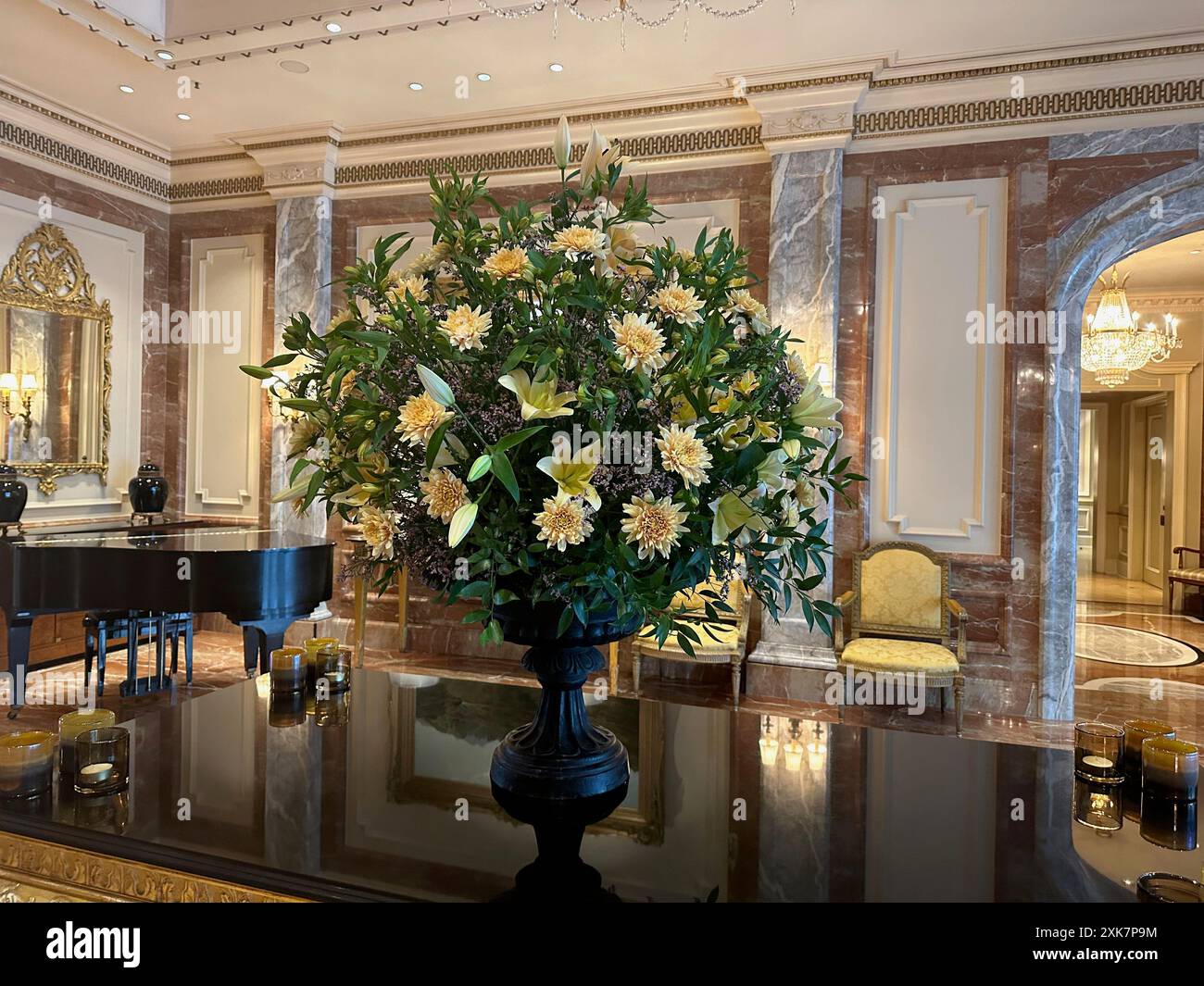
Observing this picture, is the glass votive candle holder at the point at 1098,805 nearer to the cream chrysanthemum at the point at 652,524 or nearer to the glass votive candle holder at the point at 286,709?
the cream chrysanthemum at the point at 652,524

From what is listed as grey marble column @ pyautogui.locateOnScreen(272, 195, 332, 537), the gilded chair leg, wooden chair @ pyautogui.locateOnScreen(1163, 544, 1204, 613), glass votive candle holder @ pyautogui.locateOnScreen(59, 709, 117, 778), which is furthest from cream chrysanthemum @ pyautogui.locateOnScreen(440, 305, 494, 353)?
wooden chair @ pyautogui.locateOnScreen(1163, 544, 1204, 613)

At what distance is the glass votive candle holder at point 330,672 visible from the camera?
1825mm

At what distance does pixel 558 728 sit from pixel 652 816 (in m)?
0.19

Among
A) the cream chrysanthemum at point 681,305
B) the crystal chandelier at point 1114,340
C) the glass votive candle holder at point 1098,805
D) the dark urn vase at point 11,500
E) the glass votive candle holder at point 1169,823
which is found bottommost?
the glass votive candle holder at point 1098,805

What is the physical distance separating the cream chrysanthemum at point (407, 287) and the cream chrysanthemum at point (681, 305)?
350mm

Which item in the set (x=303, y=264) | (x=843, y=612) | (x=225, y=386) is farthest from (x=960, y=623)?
(x=225, y=386)

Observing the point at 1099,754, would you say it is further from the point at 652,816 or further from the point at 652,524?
the point at 652,524

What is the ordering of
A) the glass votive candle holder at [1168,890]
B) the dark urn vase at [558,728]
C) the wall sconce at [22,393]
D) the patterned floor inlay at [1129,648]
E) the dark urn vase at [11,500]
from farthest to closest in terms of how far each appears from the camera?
the patterned floor inlay at [1129,648] < the wall sconce at [22,393] < the dark urn vase at [11,500] < the dark urn vase at [558,728] < the glass votive candle holder at [1168,890]

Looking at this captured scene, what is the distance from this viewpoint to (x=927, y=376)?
504 centimetres

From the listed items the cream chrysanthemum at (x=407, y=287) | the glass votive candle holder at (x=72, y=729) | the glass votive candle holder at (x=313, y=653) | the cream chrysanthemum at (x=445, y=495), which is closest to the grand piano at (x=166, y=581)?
the glass votive candle holder at (x=313, y=653)

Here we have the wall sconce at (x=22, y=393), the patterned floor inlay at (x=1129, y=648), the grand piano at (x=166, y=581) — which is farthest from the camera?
the patterned floor inlay at (x=1129, y=648)

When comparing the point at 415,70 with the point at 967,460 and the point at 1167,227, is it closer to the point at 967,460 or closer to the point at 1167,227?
the point at 967,460

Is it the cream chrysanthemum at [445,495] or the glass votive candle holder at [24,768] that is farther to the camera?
the glass votive candle holder at [24,768]

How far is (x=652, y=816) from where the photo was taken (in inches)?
48.1
